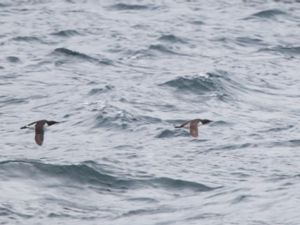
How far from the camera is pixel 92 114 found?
970 inches

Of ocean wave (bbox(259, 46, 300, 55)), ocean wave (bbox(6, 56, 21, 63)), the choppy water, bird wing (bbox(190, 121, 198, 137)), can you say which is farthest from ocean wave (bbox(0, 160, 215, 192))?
ocean wave (bbox(259, 46, 300, 55))

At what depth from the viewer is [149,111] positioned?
25.1m

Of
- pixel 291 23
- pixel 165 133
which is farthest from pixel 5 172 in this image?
pixel 291 23

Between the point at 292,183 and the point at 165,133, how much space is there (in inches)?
160

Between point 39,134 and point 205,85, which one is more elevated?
point 39,134

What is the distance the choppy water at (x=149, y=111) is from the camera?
63.1ft

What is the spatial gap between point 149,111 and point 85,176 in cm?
451

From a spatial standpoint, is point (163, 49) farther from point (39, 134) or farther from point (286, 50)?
point (39, 134)

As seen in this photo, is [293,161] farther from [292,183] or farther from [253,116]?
[253,116]

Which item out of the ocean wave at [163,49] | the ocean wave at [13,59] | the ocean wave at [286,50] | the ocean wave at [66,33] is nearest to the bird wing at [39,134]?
the ocean wave at [13,59]

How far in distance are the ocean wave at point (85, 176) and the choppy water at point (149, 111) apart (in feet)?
0.12

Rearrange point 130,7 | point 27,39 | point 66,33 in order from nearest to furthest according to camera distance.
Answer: point 27,39 → point 66,33 → point 130,7

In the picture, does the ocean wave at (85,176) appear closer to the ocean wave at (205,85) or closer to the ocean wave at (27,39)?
the ocean wave at (205,85)

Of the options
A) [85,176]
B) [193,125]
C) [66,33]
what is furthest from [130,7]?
[85,176]
